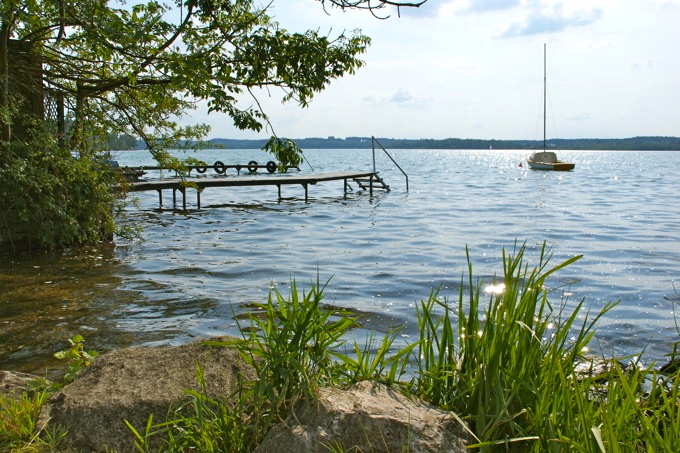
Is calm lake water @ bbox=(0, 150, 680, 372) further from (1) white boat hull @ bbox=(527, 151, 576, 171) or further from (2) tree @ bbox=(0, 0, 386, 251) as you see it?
(1) white boat hull @ bbox=(527, 151, 576, 171)

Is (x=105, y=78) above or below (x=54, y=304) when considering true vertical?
above

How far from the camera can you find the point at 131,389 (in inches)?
129

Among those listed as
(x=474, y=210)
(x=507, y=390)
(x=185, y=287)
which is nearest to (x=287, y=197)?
(x=474, y=210)

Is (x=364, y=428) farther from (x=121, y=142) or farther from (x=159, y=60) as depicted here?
(x=121, y=142)

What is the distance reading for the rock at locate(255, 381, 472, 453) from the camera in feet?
8.04

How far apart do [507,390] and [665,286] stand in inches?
365

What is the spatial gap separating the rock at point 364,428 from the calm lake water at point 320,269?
819 millimetres

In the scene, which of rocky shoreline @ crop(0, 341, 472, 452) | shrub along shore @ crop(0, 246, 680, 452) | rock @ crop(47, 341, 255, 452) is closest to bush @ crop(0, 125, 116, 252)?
rocky shoreline @ crop(0, 341, 472, 452)

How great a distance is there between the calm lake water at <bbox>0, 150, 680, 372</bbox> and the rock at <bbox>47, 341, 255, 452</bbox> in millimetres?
385

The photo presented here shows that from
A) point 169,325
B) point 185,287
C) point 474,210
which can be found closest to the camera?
point 169,325

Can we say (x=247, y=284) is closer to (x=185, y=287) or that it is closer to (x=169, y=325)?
(x=185, y=287)

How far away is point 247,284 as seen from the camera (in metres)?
10.5

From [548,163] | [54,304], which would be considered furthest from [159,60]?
[548,163]

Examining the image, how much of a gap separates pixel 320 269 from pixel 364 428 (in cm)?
937
